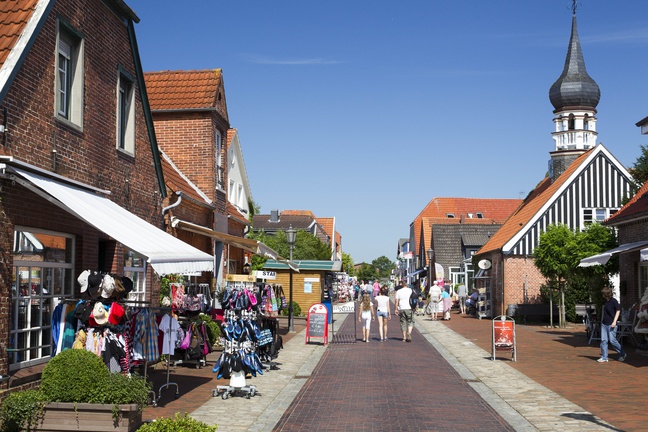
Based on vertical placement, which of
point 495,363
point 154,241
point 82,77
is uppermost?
point 82,77

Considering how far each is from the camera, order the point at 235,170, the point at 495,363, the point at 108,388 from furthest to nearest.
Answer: the point at 235,170
the point at 495,363
the point at 108,388

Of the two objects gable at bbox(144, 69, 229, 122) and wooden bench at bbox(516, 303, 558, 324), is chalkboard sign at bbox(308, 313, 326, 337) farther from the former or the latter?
wooden bench at bbox(516, 303, 558, 324)

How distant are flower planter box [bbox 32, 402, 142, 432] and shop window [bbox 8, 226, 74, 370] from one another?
2415 millimetres

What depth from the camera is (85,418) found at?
8.12 m

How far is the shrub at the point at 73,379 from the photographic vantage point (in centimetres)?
824

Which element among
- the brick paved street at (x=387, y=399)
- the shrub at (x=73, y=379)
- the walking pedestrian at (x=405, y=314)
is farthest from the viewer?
the walking pedestrian at (x=405, y=314)

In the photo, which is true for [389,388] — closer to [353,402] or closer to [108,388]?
[353,402]

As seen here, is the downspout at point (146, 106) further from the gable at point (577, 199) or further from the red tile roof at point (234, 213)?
the gable at point (577, 199)

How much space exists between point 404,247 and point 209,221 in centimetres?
12584

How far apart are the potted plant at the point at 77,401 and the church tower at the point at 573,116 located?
36814 millimetres

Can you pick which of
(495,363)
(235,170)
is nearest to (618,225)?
(495,363)

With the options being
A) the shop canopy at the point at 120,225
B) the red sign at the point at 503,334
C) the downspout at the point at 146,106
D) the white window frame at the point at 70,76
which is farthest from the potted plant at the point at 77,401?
the red sign at the point at 503,334

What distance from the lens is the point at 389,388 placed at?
13133 mm

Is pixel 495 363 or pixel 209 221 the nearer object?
pixel 495 363
